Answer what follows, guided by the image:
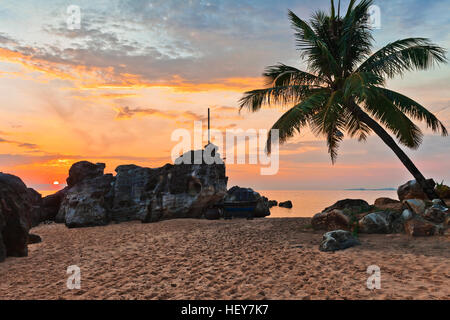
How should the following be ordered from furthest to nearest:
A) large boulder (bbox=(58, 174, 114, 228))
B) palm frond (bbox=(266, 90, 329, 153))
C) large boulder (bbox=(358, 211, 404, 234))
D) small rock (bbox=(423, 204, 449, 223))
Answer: large boulder (bbox=(58, 174, 114, 228)), palm frond (bbox=(266, 90, 329, 153)), large boulder (bbox=(358, 211, 404, 234)), small rock (bbox=(423, 204, 449, 223))

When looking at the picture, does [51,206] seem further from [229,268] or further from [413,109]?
[413,109]

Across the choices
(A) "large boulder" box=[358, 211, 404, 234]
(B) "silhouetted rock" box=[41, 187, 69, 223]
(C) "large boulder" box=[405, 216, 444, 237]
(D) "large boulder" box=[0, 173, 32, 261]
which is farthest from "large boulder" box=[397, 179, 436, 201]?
(B) "silhouetted rock" box=[41, 187, 69, 223]

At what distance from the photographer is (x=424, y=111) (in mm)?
13625

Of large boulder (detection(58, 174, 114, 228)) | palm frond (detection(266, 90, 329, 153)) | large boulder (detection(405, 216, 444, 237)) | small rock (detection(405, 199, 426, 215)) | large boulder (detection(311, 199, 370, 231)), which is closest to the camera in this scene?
large boulder (detection(405, 216, 444, 237))

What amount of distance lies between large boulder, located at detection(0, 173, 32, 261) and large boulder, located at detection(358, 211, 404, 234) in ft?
39.6

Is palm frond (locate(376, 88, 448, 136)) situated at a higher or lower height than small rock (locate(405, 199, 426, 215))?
higher

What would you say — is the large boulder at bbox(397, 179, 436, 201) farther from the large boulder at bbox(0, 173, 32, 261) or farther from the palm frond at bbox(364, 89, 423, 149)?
the large boulder at bbox(0, 173, 32, 261)

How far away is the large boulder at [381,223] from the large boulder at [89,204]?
13440 mm

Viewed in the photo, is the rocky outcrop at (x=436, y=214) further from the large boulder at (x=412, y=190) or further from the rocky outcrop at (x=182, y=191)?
the rocky outcrop at (x=182, y=191)

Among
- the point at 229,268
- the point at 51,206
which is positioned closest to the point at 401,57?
the point at 229,268

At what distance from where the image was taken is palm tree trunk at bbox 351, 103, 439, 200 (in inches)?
555

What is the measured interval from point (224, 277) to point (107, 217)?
41.6ft

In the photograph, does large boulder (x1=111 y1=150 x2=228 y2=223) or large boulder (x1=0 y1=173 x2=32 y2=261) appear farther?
large boulder (x1=111 y1=150 x2=228 y2=223)
